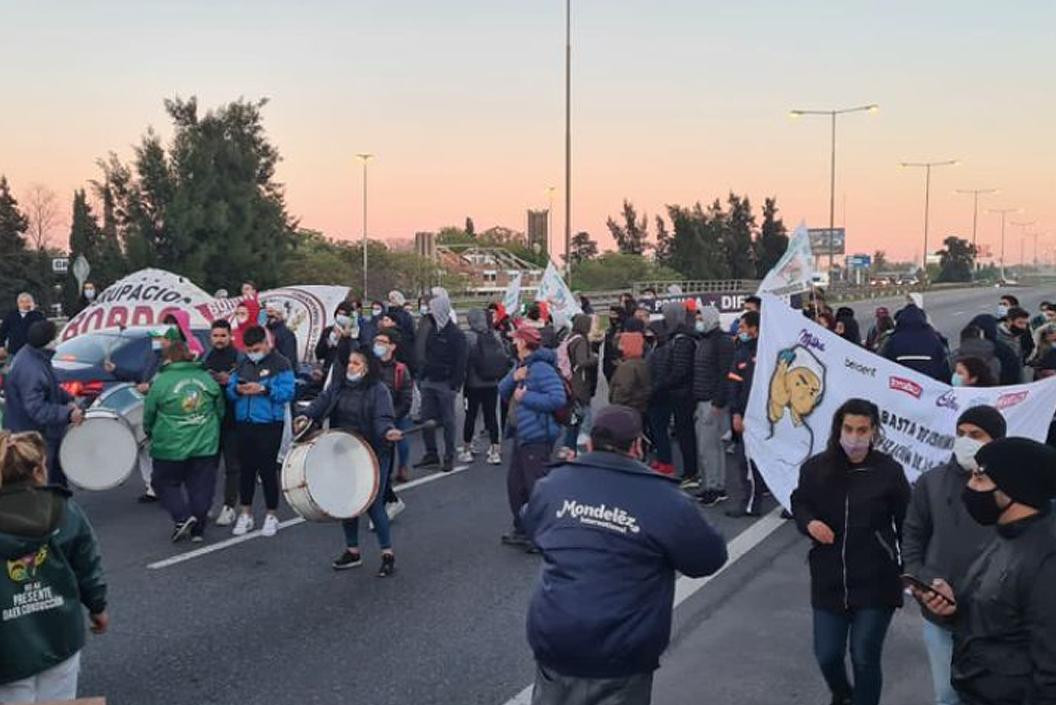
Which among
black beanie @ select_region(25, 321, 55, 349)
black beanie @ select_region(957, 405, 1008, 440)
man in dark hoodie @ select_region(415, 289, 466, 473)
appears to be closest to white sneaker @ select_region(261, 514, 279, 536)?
black beanie @ select_region(25, 321, 55, 349)

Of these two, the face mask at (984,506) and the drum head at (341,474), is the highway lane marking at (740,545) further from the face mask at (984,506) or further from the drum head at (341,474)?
the face mask at (984,506)

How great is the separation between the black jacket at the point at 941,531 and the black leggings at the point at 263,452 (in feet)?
18.1

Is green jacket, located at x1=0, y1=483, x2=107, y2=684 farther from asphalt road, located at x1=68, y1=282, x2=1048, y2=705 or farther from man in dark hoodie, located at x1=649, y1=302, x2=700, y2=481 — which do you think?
man in dark hoodie, located at x1=649, y1=302, x2=700, y2=481

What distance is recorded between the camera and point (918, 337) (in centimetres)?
984

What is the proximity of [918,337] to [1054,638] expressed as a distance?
737cm

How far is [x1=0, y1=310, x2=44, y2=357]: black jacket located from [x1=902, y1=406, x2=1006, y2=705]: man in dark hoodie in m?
13.1

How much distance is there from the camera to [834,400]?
6984mm

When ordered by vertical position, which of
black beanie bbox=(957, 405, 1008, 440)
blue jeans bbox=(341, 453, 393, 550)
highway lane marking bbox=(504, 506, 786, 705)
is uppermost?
black beanie bbox=(957, 405, 1008, 440)

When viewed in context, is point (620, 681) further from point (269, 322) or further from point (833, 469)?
point (269, 322)

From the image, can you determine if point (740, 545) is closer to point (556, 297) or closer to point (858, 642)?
point (858, 642)

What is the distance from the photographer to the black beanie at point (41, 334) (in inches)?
325

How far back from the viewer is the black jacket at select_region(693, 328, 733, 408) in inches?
379

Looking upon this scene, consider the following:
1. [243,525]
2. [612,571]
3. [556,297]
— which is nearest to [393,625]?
[243,525]

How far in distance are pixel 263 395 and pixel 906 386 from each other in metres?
4.87
